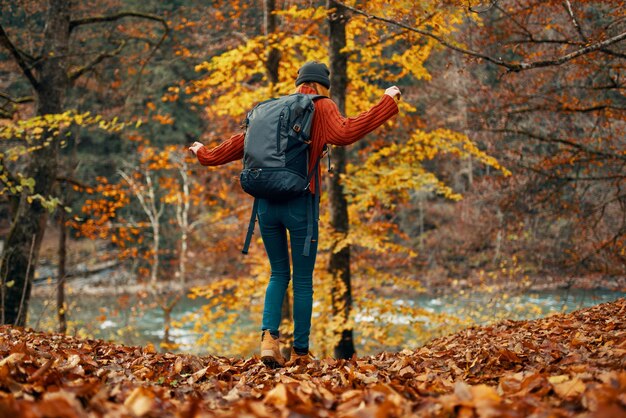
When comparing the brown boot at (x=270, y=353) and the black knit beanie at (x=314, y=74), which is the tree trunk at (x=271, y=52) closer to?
the black knit beanie at (x=314, y=74)

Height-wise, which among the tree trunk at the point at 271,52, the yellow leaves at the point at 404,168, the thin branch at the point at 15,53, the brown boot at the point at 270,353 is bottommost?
the brown boot at the point at 270,353

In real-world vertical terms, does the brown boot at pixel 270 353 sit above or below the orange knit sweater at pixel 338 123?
below

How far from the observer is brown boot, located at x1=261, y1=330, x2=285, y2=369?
12.5ft

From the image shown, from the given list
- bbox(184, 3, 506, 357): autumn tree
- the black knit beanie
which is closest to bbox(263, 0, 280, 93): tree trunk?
bbox(184, 3, 506, 357): autumn tree

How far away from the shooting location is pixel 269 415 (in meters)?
1.88

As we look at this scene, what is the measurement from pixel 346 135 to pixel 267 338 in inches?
59.0

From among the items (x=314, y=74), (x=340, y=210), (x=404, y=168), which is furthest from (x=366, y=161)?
(x=314, y=74)

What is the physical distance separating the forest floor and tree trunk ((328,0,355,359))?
4003 mm

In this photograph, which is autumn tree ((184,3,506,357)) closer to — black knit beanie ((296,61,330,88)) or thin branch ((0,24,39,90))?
thin branch ((0,24,39,90))

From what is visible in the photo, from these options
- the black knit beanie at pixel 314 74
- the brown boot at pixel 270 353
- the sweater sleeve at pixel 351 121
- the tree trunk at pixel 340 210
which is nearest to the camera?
the sweater sleeve at pixel 351 121

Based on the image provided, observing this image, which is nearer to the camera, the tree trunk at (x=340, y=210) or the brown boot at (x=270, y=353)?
the brown boot at (x=270, y=353)

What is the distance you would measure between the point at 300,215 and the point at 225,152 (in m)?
0.82

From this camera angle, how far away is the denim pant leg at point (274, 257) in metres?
3.97

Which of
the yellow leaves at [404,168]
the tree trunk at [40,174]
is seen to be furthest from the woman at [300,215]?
the tree trunk at [40,174]
